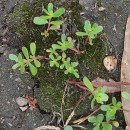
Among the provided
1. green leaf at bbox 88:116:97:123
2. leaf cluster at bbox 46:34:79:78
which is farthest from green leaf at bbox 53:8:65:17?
green leaf at bbox 88:116:97:123

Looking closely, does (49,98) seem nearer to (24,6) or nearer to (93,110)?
(93,110)

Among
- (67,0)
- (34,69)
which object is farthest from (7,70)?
(67,0)

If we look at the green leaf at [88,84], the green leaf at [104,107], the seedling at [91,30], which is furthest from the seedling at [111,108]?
the seedling at [91,30]

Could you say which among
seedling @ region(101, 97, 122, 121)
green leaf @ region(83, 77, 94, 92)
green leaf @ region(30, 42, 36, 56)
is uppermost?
green leaf @ region(30, 42, 36, 56)

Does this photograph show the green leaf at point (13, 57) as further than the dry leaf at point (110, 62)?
No

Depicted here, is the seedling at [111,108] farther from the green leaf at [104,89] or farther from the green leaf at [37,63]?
the green leaf at [37,63]

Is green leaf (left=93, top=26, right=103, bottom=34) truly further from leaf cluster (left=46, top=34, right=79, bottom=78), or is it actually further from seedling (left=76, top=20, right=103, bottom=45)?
leaf cluster (left=46, top=34, right=79, bottom=78)
